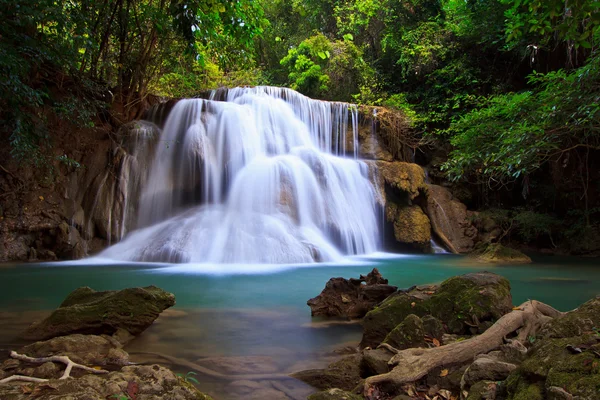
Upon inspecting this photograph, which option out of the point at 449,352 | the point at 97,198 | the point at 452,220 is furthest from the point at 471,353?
the point at 452,220

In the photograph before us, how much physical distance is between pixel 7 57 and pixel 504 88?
15.9 m

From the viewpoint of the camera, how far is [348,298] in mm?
5199

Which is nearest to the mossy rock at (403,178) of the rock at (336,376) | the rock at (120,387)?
the rock at (336,376)

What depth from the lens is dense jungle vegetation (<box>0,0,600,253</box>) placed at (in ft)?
24.1

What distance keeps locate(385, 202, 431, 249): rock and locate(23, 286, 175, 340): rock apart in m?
10.4

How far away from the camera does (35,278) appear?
26.1 feet

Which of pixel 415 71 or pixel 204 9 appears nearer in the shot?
pixel 204 9

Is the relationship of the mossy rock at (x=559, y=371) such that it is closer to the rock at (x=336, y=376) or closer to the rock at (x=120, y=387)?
the rock at (x=336, y=376)

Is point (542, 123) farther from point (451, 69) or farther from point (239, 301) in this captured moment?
point (451, 69)

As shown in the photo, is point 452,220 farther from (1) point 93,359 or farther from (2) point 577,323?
(1) point 93,359

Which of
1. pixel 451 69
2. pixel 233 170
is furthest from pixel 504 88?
pixel 233 170

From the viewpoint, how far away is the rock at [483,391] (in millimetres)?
2227

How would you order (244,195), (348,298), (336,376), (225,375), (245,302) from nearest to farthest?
(336,376)
(225,375)
(348,298)
(245,302)
(244,195)

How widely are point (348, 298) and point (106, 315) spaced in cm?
271
